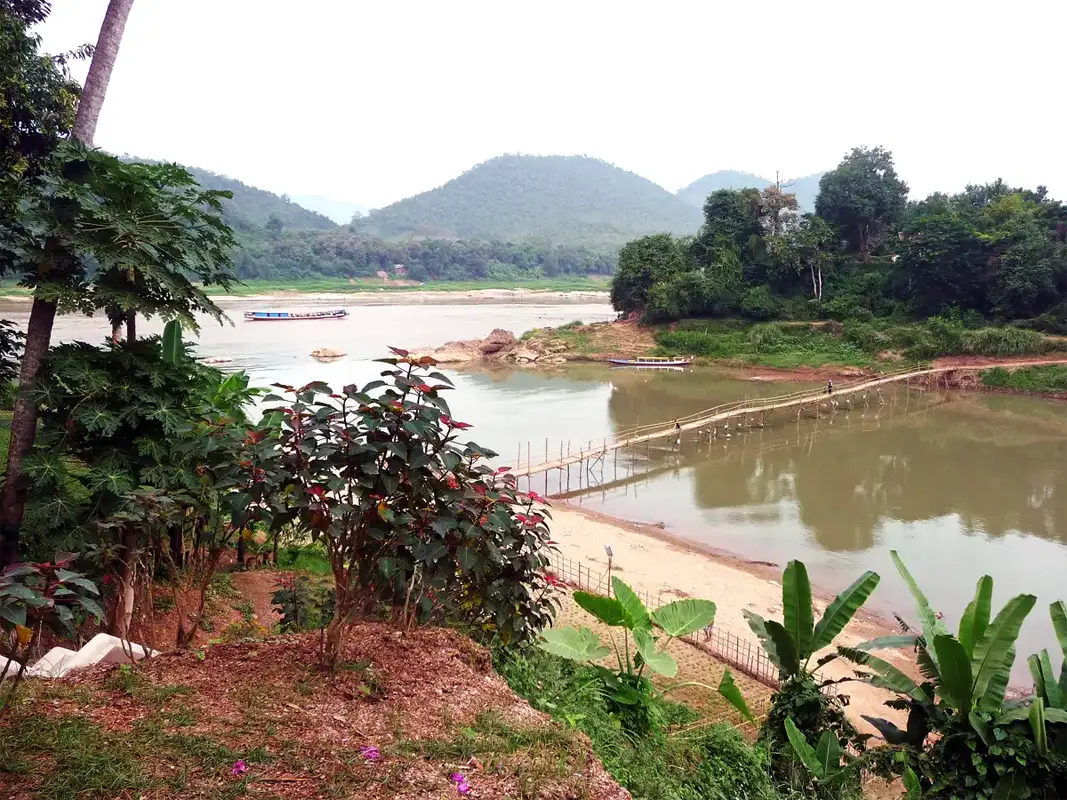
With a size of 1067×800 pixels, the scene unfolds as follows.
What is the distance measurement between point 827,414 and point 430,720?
83.4ft

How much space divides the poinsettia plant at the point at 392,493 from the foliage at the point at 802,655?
2.46 meters

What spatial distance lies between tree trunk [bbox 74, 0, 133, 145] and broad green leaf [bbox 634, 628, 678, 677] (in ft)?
19.3

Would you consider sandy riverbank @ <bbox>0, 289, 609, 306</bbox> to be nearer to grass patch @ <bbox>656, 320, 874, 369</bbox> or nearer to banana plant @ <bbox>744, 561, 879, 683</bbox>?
grass patch @ <bbox>656, 320, 874, 369</bbox>

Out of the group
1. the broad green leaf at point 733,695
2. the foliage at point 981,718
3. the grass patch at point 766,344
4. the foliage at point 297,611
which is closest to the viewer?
the foliage at point 981,718

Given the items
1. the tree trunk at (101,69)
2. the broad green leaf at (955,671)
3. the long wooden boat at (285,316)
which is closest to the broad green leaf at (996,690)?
the broad green leaf at (955,671)

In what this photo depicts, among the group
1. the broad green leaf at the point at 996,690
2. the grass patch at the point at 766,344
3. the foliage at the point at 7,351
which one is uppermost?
the foliage at the point at 7,351

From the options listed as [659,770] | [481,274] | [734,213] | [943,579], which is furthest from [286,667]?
[481,274]

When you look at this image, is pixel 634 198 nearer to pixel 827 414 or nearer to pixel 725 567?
pixel 827 414

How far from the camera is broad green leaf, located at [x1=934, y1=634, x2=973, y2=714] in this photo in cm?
459

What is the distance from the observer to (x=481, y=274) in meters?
94.7

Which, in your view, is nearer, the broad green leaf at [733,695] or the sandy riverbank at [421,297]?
the broad green leaf at [733,695]

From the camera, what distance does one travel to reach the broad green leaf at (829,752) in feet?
15.7

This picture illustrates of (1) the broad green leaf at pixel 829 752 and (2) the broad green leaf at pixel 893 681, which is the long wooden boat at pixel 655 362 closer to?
(2) the broad green leaf at pixel 893 681

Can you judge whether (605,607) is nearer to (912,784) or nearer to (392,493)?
(392,493)
